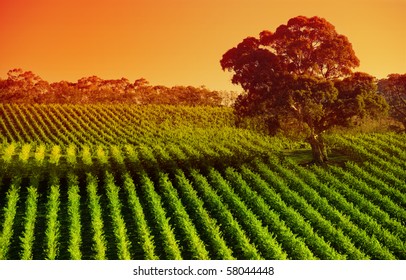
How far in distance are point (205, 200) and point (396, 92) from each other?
8.25 metres

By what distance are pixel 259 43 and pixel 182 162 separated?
3881mm

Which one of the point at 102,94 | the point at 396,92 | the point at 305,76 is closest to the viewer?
the point at 305,76

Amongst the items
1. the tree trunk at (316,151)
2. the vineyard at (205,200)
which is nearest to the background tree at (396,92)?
the vineyard at (205,200)

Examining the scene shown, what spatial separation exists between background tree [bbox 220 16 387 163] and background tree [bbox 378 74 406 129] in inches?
93.1

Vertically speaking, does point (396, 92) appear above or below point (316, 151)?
above

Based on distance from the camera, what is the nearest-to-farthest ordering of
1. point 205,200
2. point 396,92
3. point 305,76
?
1. point 205,200
2. point 305,76
3. point 396,92

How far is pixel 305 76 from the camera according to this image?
13.7 meters

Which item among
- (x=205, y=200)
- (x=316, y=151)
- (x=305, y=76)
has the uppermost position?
(x=305, y=76)

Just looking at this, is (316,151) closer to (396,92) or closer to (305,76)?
(305,76)

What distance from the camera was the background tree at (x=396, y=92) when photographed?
16.5 meters

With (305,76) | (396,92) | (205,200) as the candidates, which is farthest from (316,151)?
(396,92)
